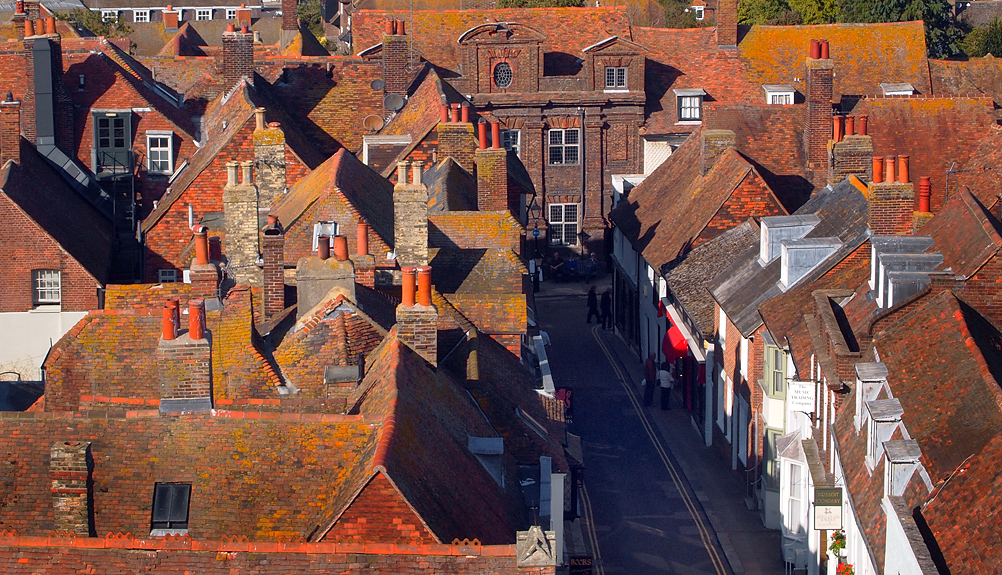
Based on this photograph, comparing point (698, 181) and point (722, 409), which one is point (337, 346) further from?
point (698, 181)

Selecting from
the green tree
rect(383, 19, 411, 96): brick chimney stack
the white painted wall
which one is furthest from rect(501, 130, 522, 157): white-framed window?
the green tree

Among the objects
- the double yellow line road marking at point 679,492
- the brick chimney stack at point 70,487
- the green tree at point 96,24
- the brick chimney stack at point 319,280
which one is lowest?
the double yellow line road marking at point 679,492

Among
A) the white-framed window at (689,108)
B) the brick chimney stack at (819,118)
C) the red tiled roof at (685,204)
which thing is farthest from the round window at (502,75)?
the brick chimney stack at (819,118)

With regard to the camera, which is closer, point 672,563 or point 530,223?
point 672,563

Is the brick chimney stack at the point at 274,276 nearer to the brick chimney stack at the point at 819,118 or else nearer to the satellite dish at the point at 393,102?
the satellite dish at the point at 393,102

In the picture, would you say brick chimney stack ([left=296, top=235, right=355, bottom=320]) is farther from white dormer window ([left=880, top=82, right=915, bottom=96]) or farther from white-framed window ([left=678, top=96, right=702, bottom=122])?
white dormer window ([left=880, top=82, right=915, bottom=96])

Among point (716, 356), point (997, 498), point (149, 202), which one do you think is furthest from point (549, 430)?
point (149, 202)

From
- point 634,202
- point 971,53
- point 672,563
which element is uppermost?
point 971,53
